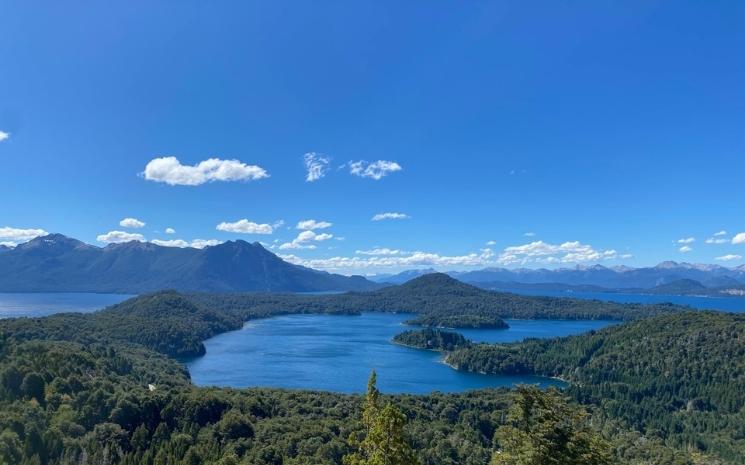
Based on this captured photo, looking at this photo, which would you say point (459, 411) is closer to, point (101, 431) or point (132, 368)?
point (101, 431)

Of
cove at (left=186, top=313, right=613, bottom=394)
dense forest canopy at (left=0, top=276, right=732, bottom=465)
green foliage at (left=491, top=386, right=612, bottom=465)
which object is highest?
green foliage at (left=491, top=386, right=612, bottom=465)

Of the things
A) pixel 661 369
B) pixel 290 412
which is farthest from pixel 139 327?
pixel 661 369

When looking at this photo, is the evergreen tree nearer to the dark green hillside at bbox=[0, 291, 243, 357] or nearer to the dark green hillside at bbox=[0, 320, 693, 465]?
the dark green hillside at bbox=[0, 320, 693, 465]

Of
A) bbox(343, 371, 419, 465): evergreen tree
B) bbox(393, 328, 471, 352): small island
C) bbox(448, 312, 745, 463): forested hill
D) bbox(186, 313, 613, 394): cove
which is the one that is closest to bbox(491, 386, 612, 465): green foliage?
bbox(343, 371, 419, 465): evergreen tree

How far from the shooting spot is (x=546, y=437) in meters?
13.6

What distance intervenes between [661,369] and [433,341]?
240ft

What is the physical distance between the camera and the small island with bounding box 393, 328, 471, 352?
15798 cm

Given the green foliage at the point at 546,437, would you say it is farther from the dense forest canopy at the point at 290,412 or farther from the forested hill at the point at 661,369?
the forested hill at the point at 661,369

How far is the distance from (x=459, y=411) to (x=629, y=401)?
122 ft

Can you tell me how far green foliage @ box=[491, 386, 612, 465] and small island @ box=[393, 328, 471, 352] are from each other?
14155 cm

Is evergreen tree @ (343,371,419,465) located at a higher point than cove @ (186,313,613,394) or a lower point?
higher

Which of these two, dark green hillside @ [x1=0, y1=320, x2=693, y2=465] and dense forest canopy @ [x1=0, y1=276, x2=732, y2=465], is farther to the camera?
dense forest canopy @ [x1=0, y1=276, x2=732, y2=465]

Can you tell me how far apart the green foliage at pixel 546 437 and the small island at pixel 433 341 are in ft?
464

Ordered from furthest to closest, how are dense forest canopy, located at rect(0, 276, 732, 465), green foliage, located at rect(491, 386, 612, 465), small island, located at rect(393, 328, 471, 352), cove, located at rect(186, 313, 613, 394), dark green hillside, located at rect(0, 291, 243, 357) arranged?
small island, located at rect(393, 328, 471, 352)
dark green hillside, located at rect(0, 291, 243, 357)
cove, located at rect(186, 313, 613, 394)
dense forest canopy, located at rect(0, 276, 732, 465)
green foliage, located at rect(491, 386, 612, 465)
